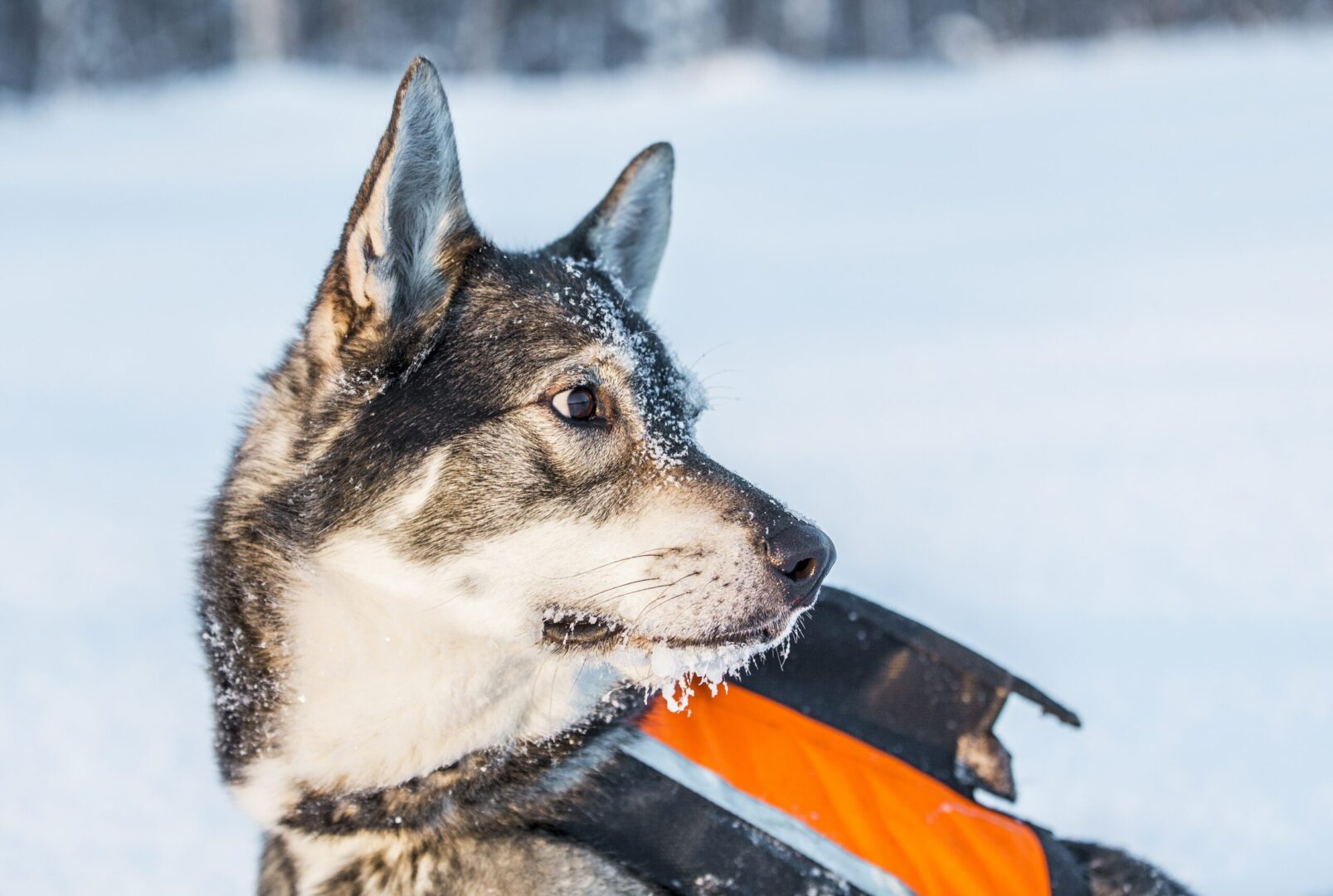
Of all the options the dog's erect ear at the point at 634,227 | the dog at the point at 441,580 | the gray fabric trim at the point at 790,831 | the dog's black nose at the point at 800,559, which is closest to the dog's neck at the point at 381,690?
the dog at the point at 441,580

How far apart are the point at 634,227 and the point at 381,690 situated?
146 cm

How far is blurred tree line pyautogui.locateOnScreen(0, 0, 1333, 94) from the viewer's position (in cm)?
2672

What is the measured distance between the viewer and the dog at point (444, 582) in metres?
2.30

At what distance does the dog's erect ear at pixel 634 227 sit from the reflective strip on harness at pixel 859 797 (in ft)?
3.69

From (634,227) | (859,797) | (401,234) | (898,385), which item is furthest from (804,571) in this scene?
(898,385)

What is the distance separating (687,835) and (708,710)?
287 mm

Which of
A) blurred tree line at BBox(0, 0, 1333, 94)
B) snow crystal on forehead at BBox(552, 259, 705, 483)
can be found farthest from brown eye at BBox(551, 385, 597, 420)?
blurred tree line at BBox(0, 0, 1333, 94)

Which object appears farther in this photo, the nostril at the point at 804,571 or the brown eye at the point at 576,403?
the brown eye at the point at 576,403

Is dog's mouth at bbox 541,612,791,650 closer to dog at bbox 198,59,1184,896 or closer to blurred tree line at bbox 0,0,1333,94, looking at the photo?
dog at bbox 198,59,1184,896

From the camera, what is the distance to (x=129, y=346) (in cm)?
908

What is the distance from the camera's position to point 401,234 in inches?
98.7

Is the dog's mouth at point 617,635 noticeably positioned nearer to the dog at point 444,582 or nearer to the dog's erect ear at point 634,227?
the dog at point 444,582

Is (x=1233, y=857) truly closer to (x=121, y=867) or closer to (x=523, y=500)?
(x=523, y=500)

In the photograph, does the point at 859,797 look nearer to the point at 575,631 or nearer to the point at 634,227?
the point at 575,631
